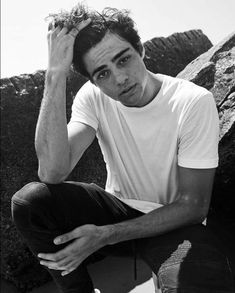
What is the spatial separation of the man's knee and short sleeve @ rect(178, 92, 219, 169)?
83cm

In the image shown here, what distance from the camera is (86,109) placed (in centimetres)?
286

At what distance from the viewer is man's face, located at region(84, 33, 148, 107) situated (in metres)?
2.56

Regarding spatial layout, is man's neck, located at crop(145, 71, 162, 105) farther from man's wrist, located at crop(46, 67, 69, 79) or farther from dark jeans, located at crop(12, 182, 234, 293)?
dark jeans, located at crop(12, 182, 234, 293)

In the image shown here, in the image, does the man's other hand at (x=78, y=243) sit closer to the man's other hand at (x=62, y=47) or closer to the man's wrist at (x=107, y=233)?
the man's wrist at (x=107, y=233)

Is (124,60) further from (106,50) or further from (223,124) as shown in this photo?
(223,124)

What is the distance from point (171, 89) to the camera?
2.60 m

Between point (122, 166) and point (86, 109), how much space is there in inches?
18.5

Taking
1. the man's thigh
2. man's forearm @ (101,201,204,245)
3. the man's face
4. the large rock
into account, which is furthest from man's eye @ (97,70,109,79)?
the large rock

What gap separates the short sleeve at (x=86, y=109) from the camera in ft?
9.29

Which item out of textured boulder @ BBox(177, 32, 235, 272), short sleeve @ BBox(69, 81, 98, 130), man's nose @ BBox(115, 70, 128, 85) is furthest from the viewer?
textured boulder @ BBox(177, 32, 235, 272)

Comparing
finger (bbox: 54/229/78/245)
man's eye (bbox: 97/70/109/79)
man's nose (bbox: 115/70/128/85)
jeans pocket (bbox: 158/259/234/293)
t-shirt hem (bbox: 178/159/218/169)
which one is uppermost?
man's eye (bbox: 97/70/109/79)

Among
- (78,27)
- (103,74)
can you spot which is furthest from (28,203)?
(78,27)

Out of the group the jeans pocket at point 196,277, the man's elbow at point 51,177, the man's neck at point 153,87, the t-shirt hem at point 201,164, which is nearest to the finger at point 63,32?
the man's neck at point 153,87

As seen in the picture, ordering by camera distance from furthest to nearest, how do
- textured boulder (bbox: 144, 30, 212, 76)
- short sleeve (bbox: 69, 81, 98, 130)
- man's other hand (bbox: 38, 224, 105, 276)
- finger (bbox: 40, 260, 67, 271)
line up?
1. textured boulder (bbox: 144, 30, 212, 76)
2. short sleeve (bbox: 69, 81, 98, 130)
3. finger (bbox: 40, 260, 67, 271)
4. man's other hand (bbox: 38, 224, 105, 276)
